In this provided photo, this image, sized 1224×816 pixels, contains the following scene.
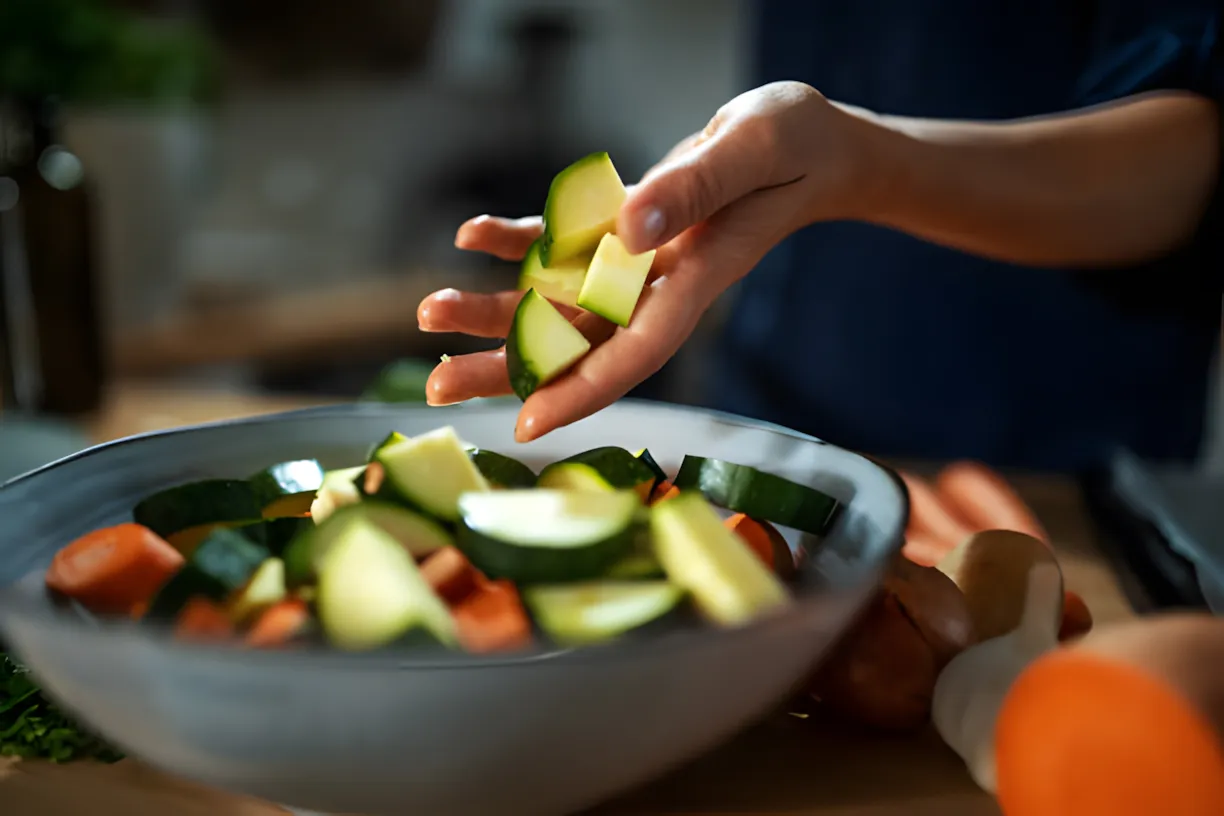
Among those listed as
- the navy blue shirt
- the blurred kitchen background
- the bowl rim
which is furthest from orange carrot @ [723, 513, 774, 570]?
the blurred kitchen background

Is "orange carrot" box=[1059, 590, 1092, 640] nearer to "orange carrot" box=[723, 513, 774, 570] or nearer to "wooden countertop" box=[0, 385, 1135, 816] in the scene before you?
"wooden countertop" box=[0, 385, 1135, 816]

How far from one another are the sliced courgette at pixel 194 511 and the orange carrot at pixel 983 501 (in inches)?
25.1

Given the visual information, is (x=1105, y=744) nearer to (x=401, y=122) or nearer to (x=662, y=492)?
(x=662, y=492)

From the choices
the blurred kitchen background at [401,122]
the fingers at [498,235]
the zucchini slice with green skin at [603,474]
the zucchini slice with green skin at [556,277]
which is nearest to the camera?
the zucchini slice with green skin at [603,474]

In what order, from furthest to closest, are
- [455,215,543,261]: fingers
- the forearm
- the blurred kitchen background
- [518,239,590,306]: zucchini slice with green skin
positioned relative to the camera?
the blurred kitchen background → the forearm → [455,215,543,261]: fingers → [518,239,590,306]: zucchini slice with green skin

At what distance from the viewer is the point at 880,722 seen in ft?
2.12

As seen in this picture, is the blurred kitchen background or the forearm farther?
the blurred kitchen background

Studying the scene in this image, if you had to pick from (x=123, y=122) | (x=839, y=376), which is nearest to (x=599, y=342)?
(x=839, y=376)

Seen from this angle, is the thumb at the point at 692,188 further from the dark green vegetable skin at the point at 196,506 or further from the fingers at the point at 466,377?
the dark green vegetable skin at the point at 196,506

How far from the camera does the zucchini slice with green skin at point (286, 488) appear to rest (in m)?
0.70

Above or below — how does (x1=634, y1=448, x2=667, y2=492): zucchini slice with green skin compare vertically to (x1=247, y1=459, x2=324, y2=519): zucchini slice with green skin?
above

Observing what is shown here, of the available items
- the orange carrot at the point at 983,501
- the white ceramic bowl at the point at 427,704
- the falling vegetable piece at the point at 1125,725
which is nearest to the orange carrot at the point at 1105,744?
the falling vegetable piece at the point at 1125,725

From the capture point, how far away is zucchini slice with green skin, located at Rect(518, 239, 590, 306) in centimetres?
75

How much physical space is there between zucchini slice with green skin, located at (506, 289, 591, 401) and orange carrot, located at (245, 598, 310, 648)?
0.25 m
